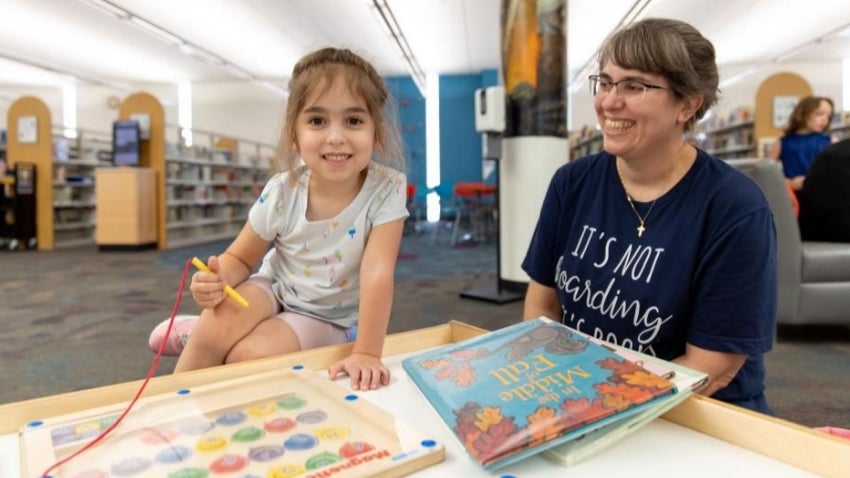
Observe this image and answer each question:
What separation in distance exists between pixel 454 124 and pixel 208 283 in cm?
1110

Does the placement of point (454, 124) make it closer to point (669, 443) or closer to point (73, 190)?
point (73, 190)

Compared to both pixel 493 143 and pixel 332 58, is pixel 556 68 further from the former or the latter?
pixel 332 58

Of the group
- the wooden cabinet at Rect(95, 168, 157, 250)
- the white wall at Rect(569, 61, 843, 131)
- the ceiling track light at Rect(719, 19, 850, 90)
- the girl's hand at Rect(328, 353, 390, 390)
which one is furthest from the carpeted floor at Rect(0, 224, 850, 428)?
the white wall at Rect(569, 61, 843, 131)

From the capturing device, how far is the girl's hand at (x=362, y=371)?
0.79 metres

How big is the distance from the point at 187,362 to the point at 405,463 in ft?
2.16

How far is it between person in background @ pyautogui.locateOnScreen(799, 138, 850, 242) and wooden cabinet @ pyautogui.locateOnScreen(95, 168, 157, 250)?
623cm

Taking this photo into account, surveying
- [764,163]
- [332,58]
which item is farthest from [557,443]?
[764,163]

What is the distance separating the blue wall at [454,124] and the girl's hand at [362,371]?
10.8 m

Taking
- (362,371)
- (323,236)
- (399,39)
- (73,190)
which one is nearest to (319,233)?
(323,236)

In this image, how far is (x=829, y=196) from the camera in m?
2.49

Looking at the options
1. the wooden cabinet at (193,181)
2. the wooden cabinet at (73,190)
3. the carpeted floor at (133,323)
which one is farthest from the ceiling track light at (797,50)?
the wooden cabinet at (73,190)

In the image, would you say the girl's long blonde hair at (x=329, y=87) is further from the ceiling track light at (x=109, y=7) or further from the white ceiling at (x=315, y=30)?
the ceiling track light at (x=109, y=7)

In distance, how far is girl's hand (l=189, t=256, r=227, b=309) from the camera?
0.91m

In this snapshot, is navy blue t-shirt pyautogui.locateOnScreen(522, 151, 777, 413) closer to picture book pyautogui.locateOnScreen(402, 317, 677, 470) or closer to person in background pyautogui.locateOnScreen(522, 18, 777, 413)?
person in background pyautogui.locateOnScreen(522, 18, 777, 413)
